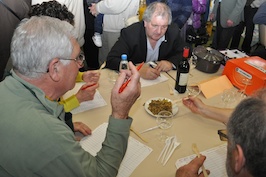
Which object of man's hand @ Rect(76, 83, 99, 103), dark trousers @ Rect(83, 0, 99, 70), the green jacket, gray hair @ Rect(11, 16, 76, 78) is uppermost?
gray hair @ Rect(11, 16, 76, 78)

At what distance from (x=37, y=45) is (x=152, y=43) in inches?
60.7

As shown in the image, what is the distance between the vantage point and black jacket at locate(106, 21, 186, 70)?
2.36m

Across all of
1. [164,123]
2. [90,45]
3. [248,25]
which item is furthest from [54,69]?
[248,25]

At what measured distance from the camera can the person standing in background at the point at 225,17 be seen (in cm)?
397

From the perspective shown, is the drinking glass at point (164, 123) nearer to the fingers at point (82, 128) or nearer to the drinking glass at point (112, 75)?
the fingers at point (82, 128)

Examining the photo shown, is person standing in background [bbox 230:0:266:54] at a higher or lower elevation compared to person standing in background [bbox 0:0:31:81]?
lower

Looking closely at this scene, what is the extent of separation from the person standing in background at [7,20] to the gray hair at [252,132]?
6.16ft

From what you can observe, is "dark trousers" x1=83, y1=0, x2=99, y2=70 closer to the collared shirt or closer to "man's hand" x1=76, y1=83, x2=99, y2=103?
the collared shirt

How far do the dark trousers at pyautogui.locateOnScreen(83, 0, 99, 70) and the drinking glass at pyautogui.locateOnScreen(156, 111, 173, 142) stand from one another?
7.83ft

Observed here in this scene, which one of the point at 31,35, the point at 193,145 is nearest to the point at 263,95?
the point at 193,145

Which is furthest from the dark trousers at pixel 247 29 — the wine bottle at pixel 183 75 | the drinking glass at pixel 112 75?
the drinking glass at pixel 112 75

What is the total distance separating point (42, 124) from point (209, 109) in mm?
1103

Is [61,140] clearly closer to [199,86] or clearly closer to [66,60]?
[66,60]

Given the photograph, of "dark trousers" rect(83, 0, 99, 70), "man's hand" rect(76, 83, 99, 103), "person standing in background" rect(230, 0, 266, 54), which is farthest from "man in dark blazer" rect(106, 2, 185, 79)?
"person standing in background" rect(230, 0, 266, 54)
